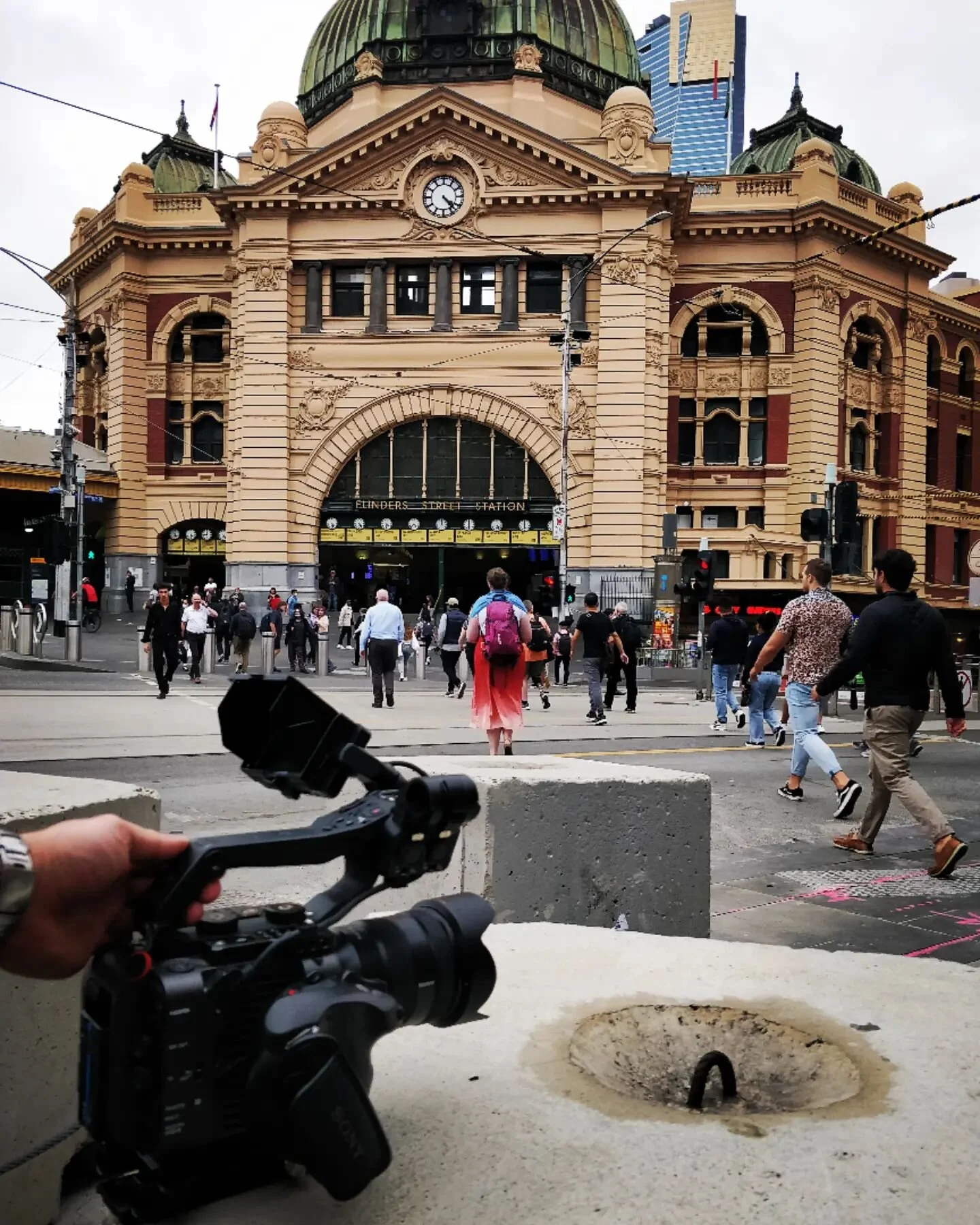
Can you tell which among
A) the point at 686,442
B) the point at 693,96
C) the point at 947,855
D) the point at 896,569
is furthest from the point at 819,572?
the point at 693,96

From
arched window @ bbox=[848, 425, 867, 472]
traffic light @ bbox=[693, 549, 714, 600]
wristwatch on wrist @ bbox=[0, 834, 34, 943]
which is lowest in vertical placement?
wristwatch on wrist @ bbox=[0, 834, 34, 943]

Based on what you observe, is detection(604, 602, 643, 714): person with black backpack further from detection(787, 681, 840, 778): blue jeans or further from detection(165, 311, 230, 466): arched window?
detection(165, 311, 230, 466): arched window

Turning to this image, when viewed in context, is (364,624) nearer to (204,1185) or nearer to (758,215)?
(204,1185)

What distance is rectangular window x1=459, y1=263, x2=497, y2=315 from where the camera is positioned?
129ft

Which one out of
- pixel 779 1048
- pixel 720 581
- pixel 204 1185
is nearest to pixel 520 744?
pixel 779 1048

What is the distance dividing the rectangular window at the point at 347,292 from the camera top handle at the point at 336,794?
39386 millimetres

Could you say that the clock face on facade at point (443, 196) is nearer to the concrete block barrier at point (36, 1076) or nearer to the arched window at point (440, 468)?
the arched window at point (440, 468)

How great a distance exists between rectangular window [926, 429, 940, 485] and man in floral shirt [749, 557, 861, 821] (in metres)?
40.7

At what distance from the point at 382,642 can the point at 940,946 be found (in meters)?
12.7

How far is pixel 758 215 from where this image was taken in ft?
130

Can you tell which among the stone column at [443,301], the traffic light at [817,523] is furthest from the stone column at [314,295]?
the traffic light at [817,523]

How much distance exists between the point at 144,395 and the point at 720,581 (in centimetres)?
2355

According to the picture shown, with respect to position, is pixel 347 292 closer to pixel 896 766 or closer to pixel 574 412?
pixel 574 412

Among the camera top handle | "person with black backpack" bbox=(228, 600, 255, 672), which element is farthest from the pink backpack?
"person with black backpack" bbox=(228, 600, 255, 672)
